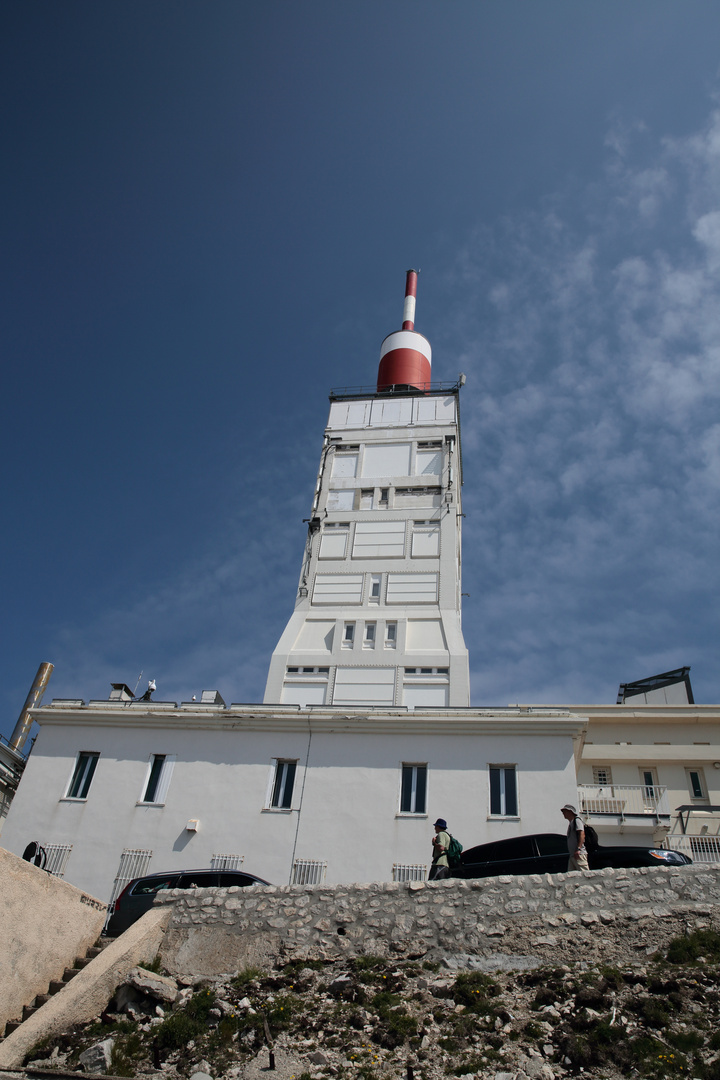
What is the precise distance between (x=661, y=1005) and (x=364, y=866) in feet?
36.6

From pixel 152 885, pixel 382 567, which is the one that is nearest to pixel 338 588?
pixel 382 567

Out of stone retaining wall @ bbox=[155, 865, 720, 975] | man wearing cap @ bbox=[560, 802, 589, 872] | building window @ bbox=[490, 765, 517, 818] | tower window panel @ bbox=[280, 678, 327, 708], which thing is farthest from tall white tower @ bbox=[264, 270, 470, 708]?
stone retaining wall @ bbox=[155, 865, 720, 975]

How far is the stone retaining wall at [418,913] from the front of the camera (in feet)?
37.0

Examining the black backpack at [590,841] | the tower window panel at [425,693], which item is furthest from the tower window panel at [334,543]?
the black backpack at [590,841]

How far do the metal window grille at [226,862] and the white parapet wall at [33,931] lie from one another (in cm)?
725

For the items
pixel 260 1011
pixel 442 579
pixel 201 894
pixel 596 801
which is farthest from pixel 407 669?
pixel 260 1011

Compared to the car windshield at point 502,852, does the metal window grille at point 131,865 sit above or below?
above

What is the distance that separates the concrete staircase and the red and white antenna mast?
35211 millimetres

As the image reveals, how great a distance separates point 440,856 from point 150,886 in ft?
17.7

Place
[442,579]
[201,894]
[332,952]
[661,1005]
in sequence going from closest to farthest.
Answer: [661,1005]
[332,952]
[201,894]
[442,579]

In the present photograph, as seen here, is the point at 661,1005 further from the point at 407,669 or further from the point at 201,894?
the point at 407,669

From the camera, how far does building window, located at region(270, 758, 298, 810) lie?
20.5 metres

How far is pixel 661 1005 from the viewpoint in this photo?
9000mm

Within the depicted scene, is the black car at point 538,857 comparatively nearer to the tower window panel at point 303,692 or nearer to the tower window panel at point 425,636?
the tower window panel at point 303,692
